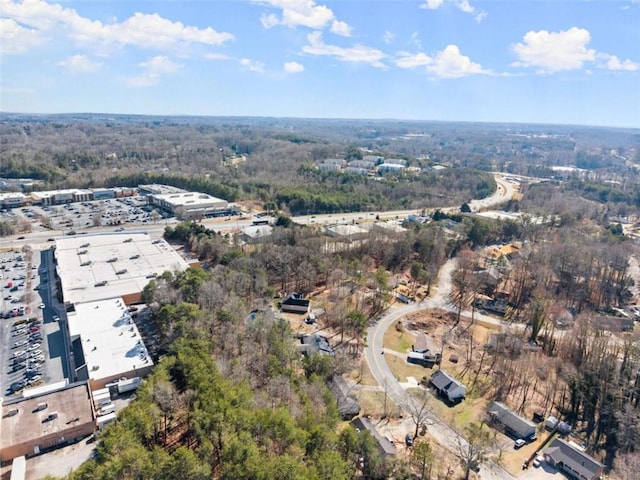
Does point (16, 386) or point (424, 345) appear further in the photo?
point (424, 345)

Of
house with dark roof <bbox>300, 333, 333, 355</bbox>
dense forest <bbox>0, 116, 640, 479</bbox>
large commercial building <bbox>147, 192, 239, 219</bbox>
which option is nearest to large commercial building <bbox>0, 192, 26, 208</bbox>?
dense forest <bbox>0, 116, 640, 479</bbox>

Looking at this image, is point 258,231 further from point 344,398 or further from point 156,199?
point 344,398

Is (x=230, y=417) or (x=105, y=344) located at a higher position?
(x=230, y=417)

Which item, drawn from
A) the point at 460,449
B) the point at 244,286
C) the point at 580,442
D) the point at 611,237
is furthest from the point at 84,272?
the point at 611,237

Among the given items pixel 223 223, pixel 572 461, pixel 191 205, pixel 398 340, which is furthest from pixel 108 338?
pixel 191 205

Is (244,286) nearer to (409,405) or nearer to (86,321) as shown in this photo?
(86,321)

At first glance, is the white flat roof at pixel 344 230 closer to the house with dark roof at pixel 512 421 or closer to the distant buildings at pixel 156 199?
the distant buildings at pixel 156 199
